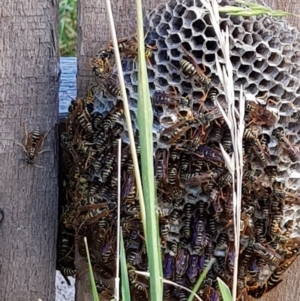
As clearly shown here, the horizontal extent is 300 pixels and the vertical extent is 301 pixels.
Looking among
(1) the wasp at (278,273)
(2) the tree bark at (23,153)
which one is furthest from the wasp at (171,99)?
(1) the wasp at (278,273)

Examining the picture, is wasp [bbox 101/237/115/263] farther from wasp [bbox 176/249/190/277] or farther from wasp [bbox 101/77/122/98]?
wasp [bbox 101/77/122/98]

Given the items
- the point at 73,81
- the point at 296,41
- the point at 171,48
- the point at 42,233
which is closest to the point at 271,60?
the point at 296,41

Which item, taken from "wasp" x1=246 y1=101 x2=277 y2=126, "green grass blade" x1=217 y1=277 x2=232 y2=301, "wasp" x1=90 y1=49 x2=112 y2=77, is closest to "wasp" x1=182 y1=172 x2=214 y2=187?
"wasp" x1=246 y1=101 x2=277 y2=126

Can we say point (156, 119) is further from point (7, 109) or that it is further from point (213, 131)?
point (7, 109)

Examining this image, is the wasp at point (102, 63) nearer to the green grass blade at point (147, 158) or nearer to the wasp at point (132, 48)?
the wasp at point (132, 48)

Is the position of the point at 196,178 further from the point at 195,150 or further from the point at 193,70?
the point at 193,70
